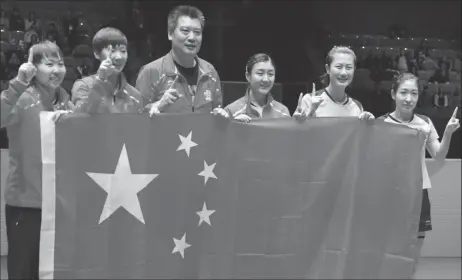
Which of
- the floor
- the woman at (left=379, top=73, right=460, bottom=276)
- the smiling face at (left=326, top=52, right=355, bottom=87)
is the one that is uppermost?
the smiling face at (left=326, top=52, right=355, bottom=87)

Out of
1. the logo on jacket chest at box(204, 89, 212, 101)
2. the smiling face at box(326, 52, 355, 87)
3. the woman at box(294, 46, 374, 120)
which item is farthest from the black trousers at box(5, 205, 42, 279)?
the smiling face at box(326, 52, 355, 87)

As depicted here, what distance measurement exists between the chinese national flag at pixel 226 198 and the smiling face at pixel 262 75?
0.38 meters

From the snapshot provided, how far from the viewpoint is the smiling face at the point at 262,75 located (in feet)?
9.82

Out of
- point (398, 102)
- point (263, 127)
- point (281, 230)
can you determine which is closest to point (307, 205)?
point (281, 230)

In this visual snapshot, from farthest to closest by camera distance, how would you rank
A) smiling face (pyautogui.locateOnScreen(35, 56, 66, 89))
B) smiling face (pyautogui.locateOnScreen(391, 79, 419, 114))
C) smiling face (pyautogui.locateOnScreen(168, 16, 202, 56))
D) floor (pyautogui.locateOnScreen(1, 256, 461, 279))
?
floor (pyautogui.locateOnScreen(1, 256, 461, 279)) < smiling face (pyautogui.locateOnScreen(391, 79, 419, 114)) < smiling face (pyautogui.locateOnScreen(168, 16, 202, 56)) < smiling face (pyautogui.locateOnScreen(35, 56, 66, 89))

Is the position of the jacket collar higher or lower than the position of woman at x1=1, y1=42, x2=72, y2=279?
higher

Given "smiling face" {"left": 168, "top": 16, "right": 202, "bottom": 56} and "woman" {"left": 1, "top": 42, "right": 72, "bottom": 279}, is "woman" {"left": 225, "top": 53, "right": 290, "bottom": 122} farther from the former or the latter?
"woman" {"left": 1, "top": 42, "right": 72, "bottom": 279}

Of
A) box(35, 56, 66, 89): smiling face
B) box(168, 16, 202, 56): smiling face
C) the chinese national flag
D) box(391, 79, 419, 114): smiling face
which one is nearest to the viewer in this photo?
the chinese national flag

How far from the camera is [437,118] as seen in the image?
Result: 595 centimetres

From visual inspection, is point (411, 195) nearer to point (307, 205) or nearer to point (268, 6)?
point (307, 205)

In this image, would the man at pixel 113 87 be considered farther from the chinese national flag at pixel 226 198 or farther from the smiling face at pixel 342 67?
the smiling face at pixel 342 67

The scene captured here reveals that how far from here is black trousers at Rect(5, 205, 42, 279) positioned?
2.62 meters

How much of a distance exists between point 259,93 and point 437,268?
2587 millimetres

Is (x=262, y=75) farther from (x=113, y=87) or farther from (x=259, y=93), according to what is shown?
(x=113, y=87)
